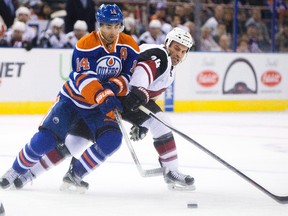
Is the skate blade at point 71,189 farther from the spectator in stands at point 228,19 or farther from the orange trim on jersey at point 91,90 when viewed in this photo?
the spectator in stands at point 228,19

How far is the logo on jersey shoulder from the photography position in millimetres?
4117

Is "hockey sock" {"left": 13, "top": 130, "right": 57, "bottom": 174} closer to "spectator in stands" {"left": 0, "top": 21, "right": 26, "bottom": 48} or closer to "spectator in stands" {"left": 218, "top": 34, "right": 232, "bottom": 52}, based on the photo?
"spectator in stands" {"left": 0, "top": 21, "right": 26, "bottom": 48}

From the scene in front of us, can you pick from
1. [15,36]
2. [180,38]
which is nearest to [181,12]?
[15,36]

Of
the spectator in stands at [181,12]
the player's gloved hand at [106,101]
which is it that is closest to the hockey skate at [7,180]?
the player's gloved hand at [106,101]

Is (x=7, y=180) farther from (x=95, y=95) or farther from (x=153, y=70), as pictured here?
(x=153, y=70)

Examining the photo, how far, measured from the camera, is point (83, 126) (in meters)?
4.27

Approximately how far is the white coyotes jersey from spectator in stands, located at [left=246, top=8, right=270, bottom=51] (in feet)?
23.5

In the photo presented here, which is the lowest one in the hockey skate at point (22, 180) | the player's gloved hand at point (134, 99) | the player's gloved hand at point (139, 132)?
the hockey skate at point (22, 180)

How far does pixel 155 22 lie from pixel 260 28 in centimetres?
201

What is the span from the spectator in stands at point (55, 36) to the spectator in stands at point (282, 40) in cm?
350

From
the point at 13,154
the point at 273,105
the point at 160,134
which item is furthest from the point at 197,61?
the point at 160,134

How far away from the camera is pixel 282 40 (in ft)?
38.2

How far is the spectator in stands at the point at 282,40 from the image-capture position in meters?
11.6

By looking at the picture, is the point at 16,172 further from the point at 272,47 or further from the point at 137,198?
the point at 272,47
